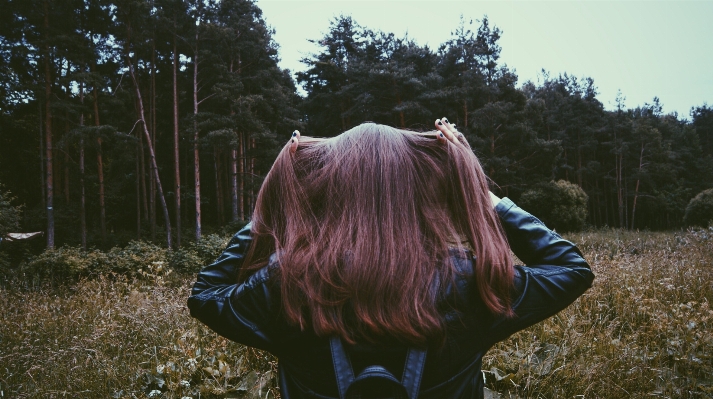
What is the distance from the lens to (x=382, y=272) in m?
0.88

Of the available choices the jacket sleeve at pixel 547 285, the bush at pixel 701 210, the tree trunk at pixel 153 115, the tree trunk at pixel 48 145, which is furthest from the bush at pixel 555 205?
the jacket sleeve at pixel 547 285

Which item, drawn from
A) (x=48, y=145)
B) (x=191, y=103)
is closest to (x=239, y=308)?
(x=48, y=145)

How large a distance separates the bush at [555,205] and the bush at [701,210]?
20.3ft

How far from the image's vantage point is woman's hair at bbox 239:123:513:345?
0.89 metres

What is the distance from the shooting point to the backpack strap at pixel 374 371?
2.83 ft

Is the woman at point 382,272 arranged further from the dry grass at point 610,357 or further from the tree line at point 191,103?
the tree line at point 191,103

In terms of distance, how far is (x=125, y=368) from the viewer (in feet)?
9.79

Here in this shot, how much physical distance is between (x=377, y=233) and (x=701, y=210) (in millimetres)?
29656

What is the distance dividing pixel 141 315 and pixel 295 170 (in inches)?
146

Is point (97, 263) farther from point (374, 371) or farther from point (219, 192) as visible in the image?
point (219, 192)

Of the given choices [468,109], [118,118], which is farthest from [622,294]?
[118,118]

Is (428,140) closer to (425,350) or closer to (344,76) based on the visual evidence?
(425,350)

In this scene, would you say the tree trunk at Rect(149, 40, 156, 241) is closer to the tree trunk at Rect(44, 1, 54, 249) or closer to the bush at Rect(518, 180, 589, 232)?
the tree trunk at Rect(44, 1, 54, 249)

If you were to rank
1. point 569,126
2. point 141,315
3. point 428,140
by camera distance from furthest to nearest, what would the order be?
Answer: point 569,126 → point 141,315 → point 428,140
